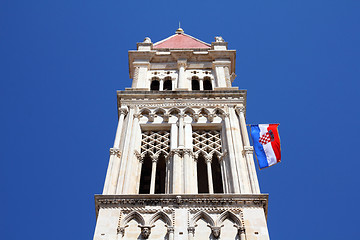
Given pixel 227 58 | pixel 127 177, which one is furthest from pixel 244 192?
pixel 227 58

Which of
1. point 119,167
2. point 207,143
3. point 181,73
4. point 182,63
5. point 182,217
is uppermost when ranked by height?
point 182,63

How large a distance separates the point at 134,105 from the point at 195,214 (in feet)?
31.5

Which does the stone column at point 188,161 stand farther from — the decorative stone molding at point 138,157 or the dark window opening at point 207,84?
the dark window opening at point 207,84

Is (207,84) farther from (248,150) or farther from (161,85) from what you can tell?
(248,150)

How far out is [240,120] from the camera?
27844mm

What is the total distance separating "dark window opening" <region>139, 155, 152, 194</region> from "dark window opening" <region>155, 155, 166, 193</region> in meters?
0.37

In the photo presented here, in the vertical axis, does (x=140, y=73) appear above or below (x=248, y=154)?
above

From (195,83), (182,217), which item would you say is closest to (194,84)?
(195,83)

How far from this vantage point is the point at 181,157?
24.9 metres

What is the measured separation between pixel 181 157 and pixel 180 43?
16.0 m

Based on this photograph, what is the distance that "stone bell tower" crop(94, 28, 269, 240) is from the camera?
20594 mm

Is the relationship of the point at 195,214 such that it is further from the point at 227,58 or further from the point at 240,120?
the point at 227,58

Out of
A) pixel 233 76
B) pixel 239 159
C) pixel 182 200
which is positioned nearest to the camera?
pixel 182 200

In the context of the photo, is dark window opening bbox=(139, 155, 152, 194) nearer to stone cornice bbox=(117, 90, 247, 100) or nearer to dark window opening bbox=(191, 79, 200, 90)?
stone cornice bbox=(117, 90, 247, 100)
